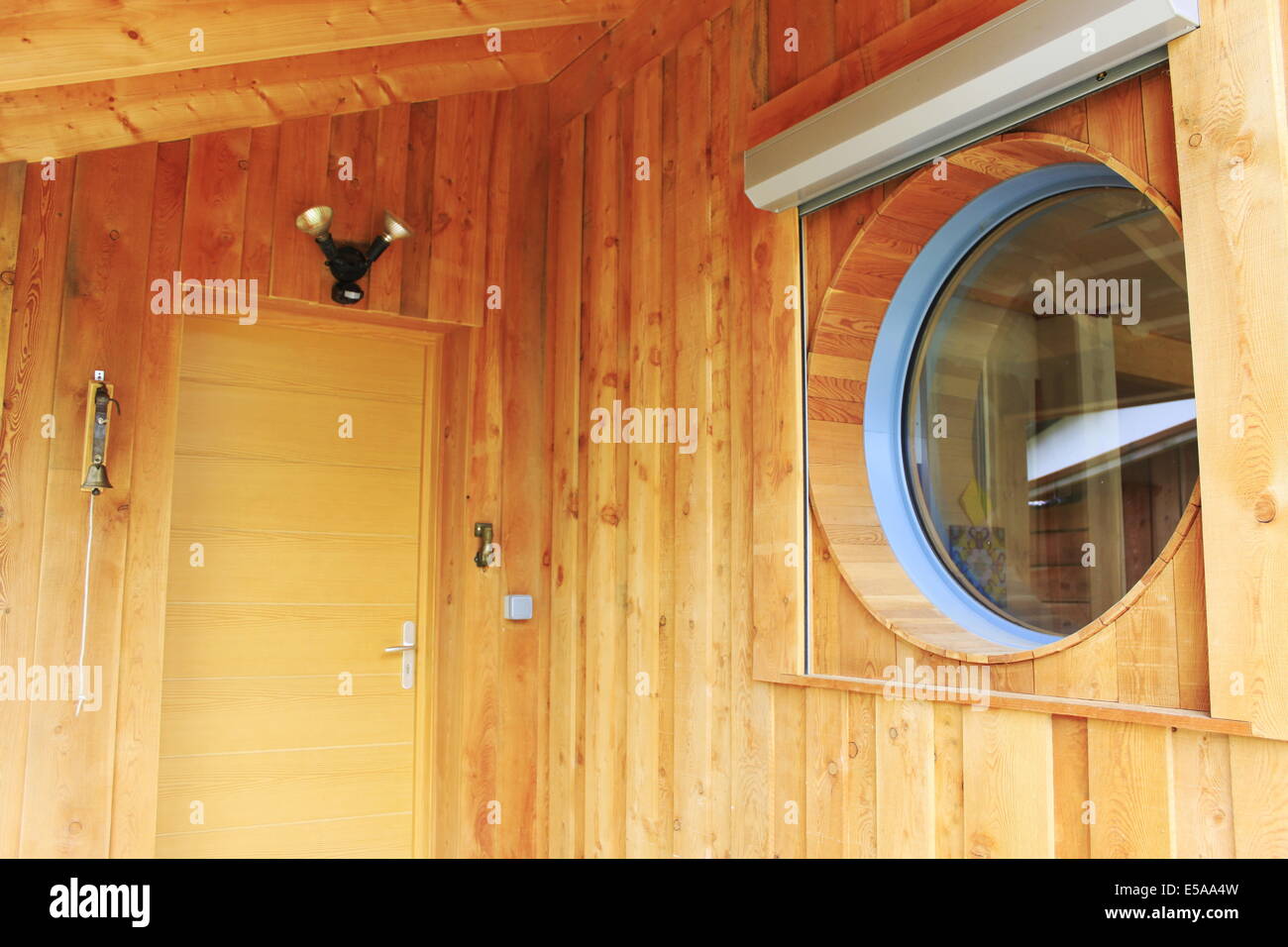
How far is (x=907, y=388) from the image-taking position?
249 cm

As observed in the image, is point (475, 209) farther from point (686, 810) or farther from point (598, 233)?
point (686, 810)

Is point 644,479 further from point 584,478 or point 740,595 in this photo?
point 740,595

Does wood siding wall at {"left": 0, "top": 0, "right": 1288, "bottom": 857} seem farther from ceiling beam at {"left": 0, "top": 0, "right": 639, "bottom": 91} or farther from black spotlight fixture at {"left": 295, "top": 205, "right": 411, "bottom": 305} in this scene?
ceiling beam at {"left": 0, "top": 0, "right": 639, "bottom": 91}

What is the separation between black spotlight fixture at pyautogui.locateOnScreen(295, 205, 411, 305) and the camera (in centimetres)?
315

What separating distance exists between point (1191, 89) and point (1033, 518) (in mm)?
864

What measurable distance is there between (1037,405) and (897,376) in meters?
0.38

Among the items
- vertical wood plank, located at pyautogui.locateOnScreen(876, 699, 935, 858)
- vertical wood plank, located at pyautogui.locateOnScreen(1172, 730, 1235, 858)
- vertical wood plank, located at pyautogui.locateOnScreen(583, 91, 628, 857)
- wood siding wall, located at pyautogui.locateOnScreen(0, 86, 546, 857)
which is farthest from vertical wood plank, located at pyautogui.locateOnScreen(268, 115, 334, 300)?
vertical wood plank, located at pyautogui.locateOnScreen(1172, 730, 1235, 858)

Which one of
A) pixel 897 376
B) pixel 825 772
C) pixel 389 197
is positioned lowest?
pixel 825 772

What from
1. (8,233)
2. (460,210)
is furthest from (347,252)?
(8,233)

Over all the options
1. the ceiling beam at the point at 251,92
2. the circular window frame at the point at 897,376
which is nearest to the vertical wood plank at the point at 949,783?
the circular window frame at the point at 897,376

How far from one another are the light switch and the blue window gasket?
4.75 ft

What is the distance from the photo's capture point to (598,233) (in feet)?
11.2
